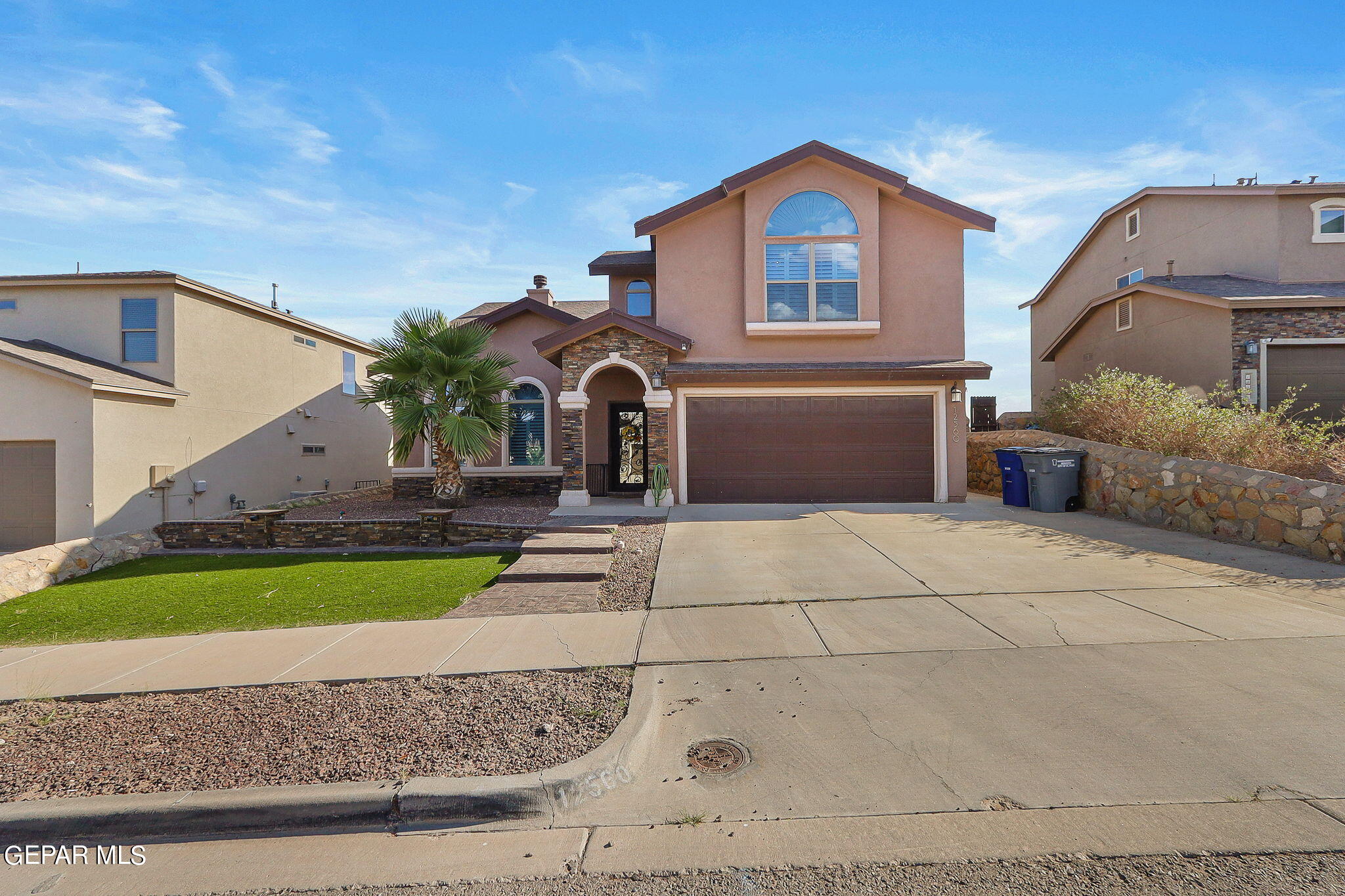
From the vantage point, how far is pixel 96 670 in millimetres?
5195

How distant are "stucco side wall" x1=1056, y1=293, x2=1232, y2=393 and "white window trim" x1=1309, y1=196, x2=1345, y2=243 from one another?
489 cm

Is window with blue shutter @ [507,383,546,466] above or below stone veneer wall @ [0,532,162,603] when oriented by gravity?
above

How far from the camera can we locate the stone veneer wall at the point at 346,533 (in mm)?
11227

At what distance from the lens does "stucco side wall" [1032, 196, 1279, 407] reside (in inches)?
666

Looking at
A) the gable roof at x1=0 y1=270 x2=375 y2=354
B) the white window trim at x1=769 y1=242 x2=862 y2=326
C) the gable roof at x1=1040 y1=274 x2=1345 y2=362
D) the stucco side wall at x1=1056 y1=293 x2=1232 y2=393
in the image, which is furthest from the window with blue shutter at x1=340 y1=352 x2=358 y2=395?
the stucco side wall at x1=1056 y1=293 x2=1232 y2=393

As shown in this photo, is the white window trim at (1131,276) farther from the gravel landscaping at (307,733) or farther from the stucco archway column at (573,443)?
the gravel landscaping at (307,733)

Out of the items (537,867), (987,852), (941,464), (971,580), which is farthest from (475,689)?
(941,464)

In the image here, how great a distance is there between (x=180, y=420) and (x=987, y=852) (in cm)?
1670

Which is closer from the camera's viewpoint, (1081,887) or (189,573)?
(1081,887)

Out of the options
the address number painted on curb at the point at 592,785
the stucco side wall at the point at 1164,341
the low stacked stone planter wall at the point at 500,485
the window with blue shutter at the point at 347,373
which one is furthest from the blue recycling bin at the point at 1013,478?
the window with blue shutter at the point at 347,373

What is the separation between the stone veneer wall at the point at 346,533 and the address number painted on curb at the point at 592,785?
7994 millimetres

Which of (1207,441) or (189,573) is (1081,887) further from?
(189,573)

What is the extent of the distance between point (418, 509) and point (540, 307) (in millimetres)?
5897

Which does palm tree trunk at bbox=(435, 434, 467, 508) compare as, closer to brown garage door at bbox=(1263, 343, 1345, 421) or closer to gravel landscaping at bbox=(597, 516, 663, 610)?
gravel landscaping at bbox=(597, 516, 663, 610)
